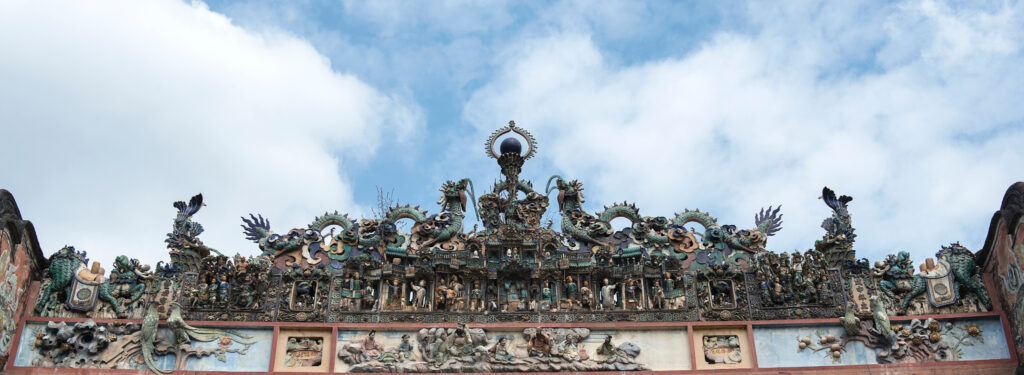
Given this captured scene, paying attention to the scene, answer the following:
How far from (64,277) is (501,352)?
10.1m

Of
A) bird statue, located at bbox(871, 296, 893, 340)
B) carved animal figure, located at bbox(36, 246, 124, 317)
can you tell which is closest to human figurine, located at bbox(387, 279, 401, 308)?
carved animal figure, located at bbox(36, 246, 124, 317)

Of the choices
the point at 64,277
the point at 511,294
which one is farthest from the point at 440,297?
the point at 64,277

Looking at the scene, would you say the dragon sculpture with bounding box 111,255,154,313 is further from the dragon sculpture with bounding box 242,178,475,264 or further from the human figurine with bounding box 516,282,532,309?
the human figurine with bounding box 516,282,532,309

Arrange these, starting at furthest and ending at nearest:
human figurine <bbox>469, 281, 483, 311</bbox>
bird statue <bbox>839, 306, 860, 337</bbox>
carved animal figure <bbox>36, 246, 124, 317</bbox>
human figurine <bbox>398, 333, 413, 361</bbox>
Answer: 1. human figurine <bbox>469, 281, 483, 311</bbox>
2. carved animal figure <bbox>36, 246, 124, 317</bbox>
3. human figurine <bbox>398, 333, 413, 361</bbox>
4. bird statue <bbox>839, 306, 860, 337</bbox>

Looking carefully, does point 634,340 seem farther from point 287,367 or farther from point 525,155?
point 287,367

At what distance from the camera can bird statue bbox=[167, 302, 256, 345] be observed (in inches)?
806

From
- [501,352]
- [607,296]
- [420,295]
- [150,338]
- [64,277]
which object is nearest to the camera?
[150,338]

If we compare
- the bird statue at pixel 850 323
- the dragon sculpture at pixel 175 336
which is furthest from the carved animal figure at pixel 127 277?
the bird statue at pixel 850 323

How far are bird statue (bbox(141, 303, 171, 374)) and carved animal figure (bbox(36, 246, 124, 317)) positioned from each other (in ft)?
2.75

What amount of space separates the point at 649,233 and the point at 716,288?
2.10 m

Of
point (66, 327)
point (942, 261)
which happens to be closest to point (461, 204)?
point (66, 327)

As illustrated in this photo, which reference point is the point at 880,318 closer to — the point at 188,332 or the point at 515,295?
the point at 515,295

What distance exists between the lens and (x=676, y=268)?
70.9 ft

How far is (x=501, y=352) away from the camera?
809 inches
